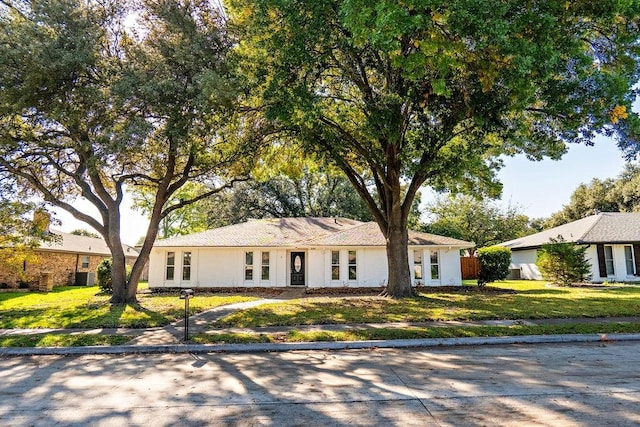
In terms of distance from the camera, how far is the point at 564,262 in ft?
65.9

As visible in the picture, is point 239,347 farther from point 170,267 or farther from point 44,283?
point 44,283

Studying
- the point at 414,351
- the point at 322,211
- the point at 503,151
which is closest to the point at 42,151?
the point at 414,351

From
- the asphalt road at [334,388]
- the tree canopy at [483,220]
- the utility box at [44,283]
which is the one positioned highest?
the tree canopy at [483,220]

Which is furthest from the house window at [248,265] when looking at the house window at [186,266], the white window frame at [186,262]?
the house window at [186,266]

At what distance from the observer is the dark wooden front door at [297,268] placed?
21.8 m

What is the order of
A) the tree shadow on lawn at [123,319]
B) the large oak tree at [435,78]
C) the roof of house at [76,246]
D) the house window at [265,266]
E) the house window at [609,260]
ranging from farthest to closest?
the roof of house at [76,246], the house window at [609,260], the house window at [265,266], the tree shadow on lawn at [123,319], the large oak tree at [435,78]

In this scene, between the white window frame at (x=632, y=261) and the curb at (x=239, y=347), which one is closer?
the curb at (x=239, y=347)

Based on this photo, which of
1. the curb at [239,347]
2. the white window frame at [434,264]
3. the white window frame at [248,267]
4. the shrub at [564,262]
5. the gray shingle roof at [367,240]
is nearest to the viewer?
the curb at [239,347]

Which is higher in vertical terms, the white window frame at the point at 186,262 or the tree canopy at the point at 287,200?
the tree canopy at the point at 287,200

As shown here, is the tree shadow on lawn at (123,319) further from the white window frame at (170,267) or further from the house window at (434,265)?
the house window at (434,265)

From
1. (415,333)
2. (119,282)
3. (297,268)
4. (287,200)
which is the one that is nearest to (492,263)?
(297,268)

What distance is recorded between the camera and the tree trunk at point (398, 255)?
1498cm

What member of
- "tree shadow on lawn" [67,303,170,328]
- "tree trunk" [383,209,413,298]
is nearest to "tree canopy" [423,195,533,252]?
"tree trunk" [383,209,413,298]

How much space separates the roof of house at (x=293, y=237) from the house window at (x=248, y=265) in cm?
88
